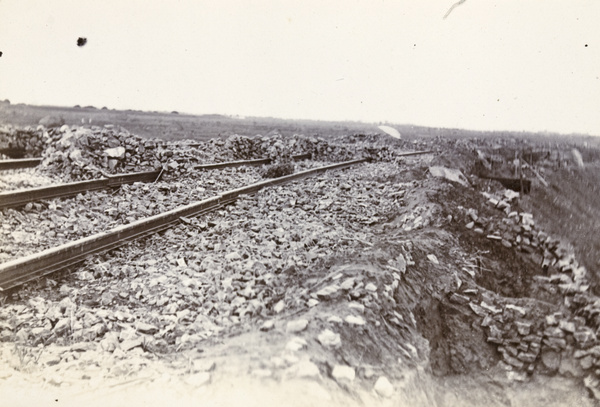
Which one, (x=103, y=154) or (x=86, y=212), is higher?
(x=103, y=154)

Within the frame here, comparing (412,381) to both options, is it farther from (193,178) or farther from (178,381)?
(193,178)

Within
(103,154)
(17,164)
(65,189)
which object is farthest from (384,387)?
(17,164)

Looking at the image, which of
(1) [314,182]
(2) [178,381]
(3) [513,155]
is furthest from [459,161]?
(2) [178,381]

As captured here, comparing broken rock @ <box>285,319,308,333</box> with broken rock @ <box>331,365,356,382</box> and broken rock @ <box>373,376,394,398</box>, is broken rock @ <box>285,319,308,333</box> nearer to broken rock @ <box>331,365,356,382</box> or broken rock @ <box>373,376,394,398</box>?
broken rock @ <box>331,365,356,382</box>

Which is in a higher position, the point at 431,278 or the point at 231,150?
the point at 231,150

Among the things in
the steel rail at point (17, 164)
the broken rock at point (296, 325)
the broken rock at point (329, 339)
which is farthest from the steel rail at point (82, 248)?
the steel rail at point (17, 164)

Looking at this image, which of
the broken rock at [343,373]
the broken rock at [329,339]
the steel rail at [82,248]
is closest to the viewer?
the broken rock at [343,373]

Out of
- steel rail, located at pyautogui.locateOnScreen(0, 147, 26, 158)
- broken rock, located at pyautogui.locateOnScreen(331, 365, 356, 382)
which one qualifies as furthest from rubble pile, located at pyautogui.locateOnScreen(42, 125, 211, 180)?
broken rock, located at pyautogui.locateOnScreen(331, 365, 356, 382)

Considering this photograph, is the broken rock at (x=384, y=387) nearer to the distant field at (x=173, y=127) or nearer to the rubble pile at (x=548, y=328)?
the rubble pile at (x=548, y=328)

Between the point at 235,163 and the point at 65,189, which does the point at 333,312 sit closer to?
the point at 65,189
